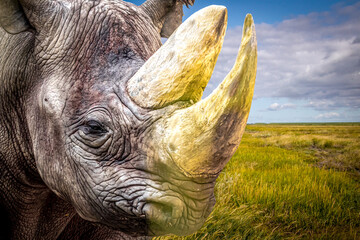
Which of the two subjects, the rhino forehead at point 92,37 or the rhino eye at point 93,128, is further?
the rhino forehead at point 92,37

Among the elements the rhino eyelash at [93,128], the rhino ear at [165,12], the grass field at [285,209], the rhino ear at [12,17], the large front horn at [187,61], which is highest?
the rhino ear at [165,12]

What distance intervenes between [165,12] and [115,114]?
1.50 metres

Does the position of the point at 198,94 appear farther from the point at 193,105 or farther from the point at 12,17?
A: the point at 12,17

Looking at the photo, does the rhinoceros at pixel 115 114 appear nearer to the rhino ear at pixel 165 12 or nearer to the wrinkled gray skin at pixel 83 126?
the wrinkled gray skin at pixel 83 126

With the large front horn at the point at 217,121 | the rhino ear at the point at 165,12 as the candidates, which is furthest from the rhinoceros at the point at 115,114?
the rhino ear at the point at 165,12

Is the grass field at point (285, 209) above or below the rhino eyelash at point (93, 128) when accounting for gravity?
below

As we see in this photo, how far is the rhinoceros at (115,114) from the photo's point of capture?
4.29 feet

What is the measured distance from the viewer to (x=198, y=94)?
1.48 metres

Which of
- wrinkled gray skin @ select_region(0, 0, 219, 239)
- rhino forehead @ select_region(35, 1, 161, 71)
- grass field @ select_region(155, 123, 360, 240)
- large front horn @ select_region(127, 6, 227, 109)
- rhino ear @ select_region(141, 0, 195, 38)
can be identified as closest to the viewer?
large front horn @ select_region(127, 6, 227, 109)

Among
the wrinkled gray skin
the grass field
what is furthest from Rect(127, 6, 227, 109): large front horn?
the grass field

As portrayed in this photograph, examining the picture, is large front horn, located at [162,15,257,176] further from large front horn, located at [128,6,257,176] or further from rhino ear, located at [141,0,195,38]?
rhino ear, located at [141,0,195,38]

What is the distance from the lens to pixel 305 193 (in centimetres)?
437

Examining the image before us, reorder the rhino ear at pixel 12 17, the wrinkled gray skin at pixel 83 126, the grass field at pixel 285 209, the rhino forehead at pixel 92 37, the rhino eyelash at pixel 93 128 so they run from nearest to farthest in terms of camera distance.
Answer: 1. the wrinkled gray skin at pixel 83 126
2. the rhino eyelash at pixel 93 128
3. the rhino forehead at pixel 92 37
4. the rhino ear at pixel 12 17
5. the grass field at pixel 285 209

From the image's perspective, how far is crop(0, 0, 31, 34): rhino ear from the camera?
1905 mm
